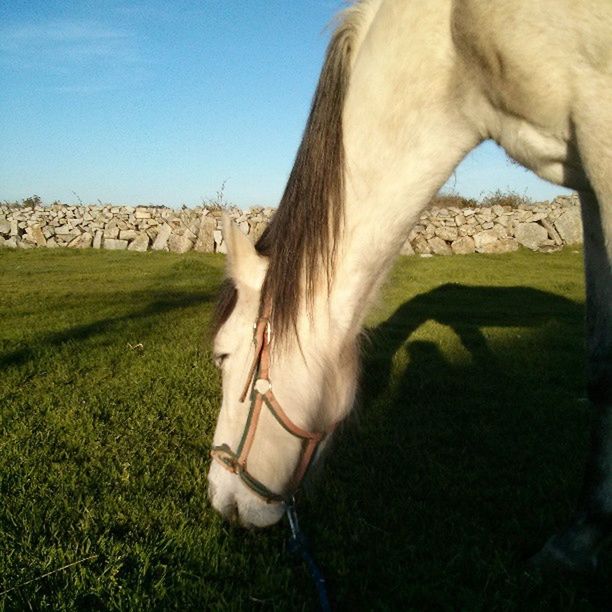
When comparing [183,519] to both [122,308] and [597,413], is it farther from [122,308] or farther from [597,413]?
[122,308]

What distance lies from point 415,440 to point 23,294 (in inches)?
289

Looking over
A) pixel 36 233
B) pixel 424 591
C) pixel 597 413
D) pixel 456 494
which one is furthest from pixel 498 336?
pixel 36 233

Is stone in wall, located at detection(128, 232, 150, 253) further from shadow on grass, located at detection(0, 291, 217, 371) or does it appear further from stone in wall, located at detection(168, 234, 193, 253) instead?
shadow on grass, located at detection(0, 291, 217, 371)

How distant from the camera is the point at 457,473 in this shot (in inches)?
114

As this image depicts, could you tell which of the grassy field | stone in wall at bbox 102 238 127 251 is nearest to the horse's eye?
the grassy field

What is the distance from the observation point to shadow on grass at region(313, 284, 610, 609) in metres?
2.04

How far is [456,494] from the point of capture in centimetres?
268

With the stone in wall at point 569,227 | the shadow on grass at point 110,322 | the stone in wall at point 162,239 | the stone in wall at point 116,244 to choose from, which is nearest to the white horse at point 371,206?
the shadow on grass at point 110,322

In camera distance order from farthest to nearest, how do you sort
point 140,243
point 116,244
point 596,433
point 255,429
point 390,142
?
point 116,244 < point 140,243 < point 255,429 < point 596,433 < point 390,142

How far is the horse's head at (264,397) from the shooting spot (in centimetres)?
214

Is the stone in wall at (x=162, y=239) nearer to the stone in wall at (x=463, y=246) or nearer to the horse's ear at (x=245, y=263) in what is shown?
the stone in wall at (x=463, y=246)

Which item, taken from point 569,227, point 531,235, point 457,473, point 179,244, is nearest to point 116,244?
point 179,244

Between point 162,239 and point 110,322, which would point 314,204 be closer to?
point 110,322

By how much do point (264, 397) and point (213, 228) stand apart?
558 inches
